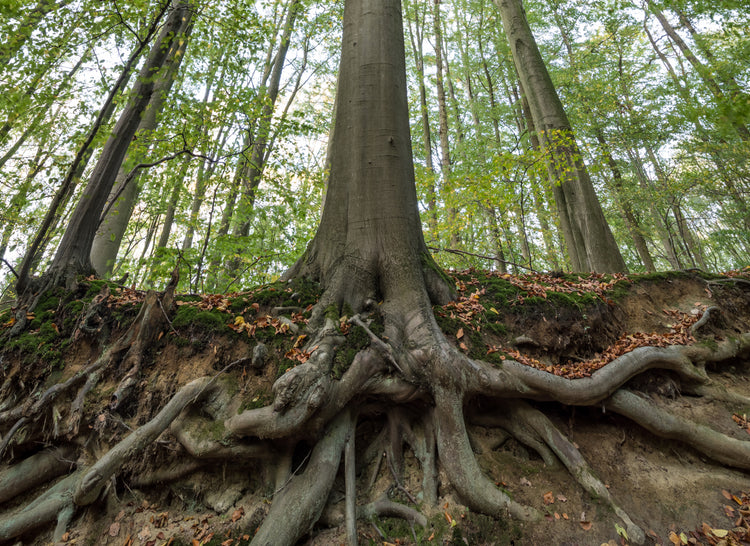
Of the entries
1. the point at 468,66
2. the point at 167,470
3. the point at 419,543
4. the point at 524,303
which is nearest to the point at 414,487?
the point at 419,543

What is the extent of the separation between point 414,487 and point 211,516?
1510mm

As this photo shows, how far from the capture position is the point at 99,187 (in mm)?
4012

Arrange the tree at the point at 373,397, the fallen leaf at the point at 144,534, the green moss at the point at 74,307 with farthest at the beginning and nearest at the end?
the green moss at the point at 74,307 → the tree at the point at 373,397 → the fallen leaf at the point at 144,534

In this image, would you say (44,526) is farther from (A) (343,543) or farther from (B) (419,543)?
(B) (419,543)

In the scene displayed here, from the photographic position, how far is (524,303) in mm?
3557

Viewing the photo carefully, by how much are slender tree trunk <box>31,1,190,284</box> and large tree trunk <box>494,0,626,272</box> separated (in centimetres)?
688

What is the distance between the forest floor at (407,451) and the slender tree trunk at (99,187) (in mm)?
431

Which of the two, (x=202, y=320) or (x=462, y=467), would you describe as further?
(x=202, y=320)

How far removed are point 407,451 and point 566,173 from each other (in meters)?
6.69

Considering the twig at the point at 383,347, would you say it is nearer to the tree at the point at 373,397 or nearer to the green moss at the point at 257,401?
the tree at the point at 373,397

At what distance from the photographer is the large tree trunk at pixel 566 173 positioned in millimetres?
6062

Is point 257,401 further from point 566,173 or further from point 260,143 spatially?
point 566,173

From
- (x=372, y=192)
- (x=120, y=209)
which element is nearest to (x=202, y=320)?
(x=372, y=192)

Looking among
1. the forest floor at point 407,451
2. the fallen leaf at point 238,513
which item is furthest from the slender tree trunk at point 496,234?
the fallen leaf at point 238,513
